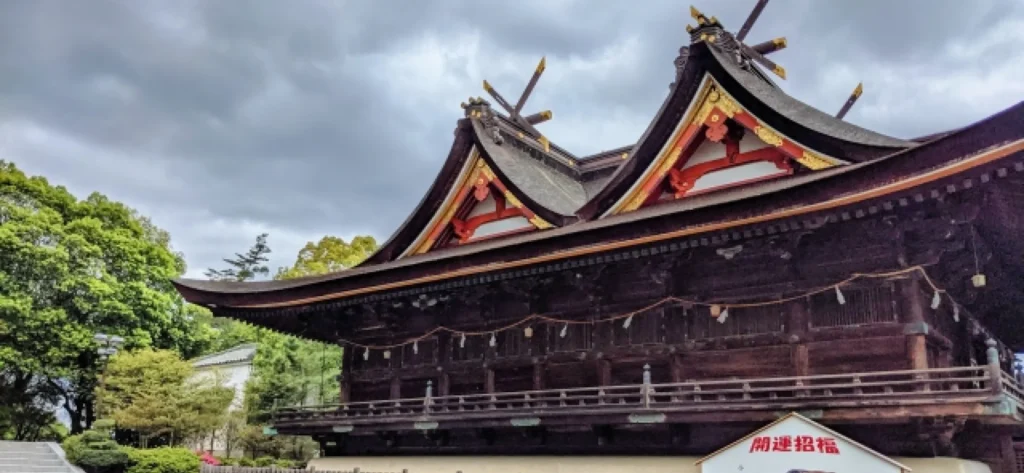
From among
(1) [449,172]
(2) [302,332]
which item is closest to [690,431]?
(1) [449,172]

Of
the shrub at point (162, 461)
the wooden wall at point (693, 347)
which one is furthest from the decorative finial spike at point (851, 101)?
the shrub at point (162, 461)

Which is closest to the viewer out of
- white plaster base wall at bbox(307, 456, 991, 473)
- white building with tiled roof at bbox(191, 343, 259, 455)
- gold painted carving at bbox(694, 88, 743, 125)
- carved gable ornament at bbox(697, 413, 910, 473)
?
carved gable ornament at bbox(697, 413, 910, 473)

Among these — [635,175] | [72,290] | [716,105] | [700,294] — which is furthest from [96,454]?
[716,105]

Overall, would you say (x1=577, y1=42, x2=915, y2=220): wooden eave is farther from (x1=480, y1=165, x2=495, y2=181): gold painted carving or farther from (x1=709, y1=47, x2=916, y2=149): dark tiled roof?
(x1=480, y1=165, x2=495, y2=181): gold painted carving

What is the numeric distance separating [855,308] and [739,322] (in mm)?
2116

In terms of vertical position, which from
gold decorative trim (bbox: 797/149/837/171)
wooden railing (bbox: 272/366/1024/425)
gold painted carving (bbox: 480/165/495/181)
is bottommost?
wooden railing (bbox: 272/366/1024/425)

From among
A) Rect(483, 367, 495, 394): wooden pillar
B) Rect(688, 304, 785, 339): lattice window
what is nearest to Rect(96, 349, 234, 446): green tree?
Rect(483, 367, 495, 394): wooden pillar

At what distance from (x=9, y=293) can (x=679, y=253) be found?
31.8 meters

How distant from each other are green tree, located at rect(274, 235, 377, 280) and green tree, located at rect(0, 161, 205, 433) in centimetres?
1050

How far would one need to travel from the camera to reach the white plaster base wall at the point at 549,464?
11680 millimetres

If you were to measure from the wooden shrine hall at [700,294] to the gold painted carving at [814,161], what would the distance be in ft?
0.15

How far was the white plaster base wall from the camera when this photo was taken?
11680 millimetres

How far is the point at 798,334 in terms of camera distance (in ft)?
44.4

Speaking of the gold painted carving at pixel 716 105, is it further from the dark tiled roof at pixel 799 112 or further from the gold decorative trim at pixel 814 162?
the gold decorative trim at pixel 814 162
